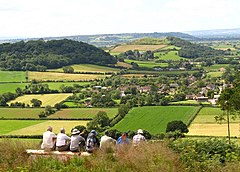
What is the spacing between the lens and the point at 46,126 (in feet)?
124

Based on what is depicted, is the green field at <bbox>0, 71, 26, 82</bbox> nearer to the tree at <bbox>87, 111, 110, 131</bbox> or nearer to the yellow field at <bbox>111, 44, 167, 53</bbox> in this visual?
the tree at <bbox>87, 111, 110, 131</bbox>

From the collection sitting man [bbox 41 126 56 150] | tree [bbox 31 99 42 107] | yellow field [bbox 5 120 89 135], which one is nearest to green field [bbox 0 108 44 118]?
tree [bbox 31 99 42 107]

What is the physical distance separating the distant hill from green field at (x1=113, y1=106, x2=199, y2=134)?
1811 inches

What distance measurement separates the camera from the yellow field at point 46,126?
34.0 meters

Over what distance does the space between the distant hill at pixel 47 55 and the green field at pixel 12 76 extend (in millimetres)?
5227

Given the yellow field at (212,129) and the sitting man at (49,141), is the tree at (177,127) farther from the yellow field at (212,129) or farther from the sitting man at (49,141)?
the sitting man at (49,141)

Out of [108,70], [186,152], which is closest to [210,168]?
[186,152]

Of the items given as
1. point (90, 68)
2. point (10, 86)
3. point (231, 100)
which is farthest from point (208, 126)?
Answer: point (90, 68)

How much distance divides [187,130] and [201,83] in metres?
43.2

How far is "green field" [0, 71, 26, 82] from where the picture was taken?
7350 centimetres

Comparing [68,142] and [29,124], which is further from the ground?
[68,142]

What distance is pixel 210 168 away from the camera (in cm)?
661


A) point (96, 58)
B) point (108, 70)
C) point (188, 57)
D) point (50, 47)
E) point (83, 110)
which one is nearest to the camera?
point (83, 110)

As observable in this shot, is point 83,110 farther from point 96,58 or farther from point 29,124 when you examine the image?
point 96,58
